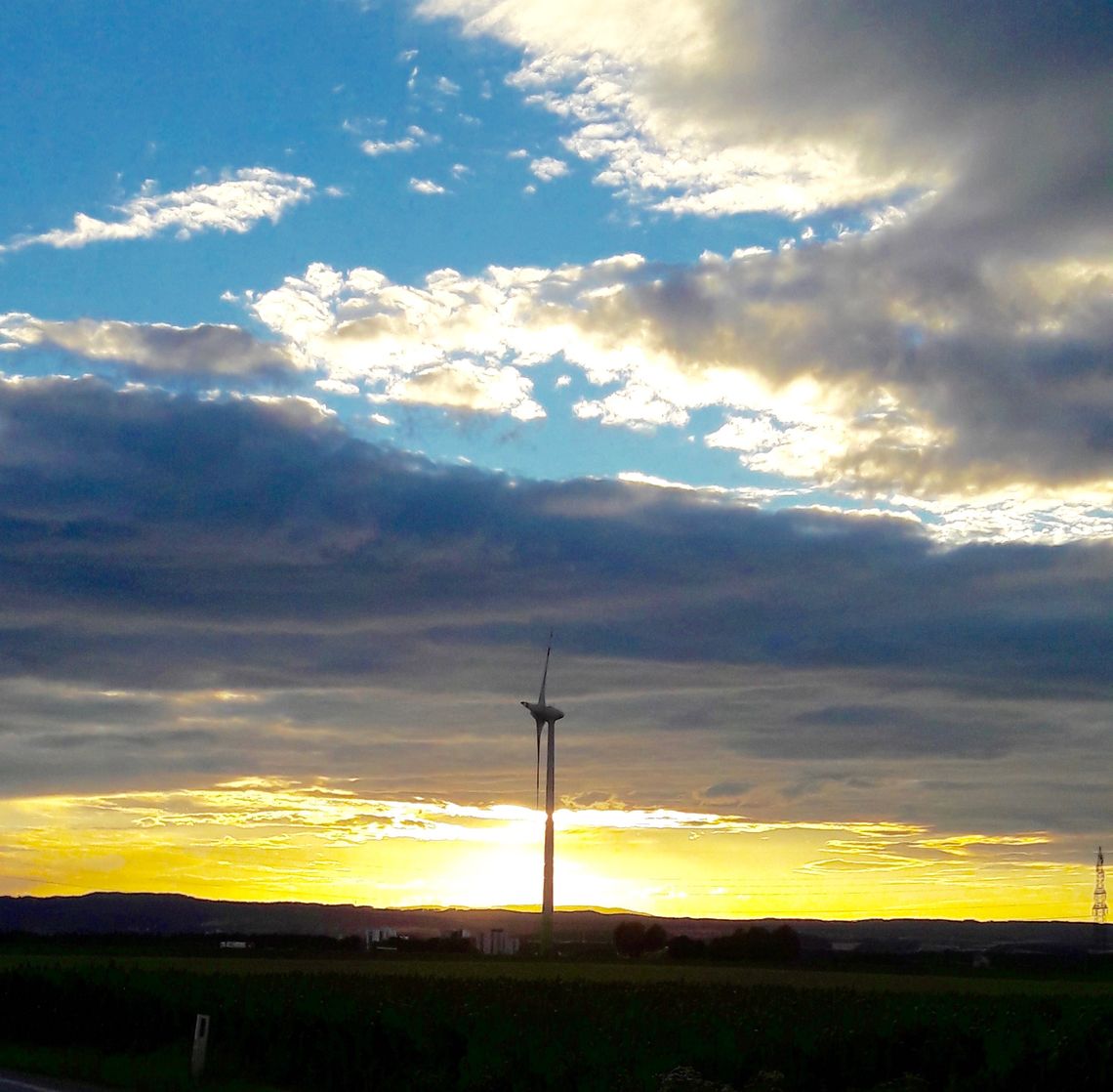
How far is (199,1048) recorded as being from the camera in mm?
36625

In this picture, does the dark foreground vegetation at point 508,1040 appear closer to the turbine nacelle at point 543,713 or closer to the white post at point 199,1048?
the white post at point 199,1048

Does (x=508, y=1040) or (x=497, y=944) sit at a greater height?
(x=508, y=1040)

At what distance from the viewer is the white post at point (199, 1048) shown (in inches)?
1437

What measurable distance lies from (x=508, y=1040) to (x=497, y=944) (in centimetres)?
12198

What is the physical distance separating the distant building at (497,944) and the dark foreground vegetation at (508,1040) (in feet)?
310

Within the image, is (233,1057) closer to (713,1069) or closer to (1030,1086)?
(713,1069)

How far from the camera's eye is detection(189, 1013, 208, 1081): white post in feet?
120

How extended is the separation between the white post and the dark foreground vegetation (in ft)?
1.24

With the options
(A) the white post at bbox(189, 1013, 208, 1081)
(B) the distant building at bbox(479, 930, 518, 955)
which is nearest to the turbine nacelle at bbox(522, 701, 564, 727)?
(B) the distant building at bbox(479, 930, 518, 955)

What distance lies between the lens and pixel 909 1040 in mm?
31391

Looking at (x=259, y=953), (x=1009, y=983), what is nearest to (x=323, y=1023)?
(x=1009, y=983)

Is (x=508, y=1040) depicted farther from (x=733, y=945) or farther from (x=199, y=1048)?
(x=733, y=945)

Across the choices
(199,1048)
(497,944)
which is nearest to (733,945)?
(497,944)

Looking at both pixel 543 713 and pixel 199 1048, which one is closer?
pixel 199 1048
